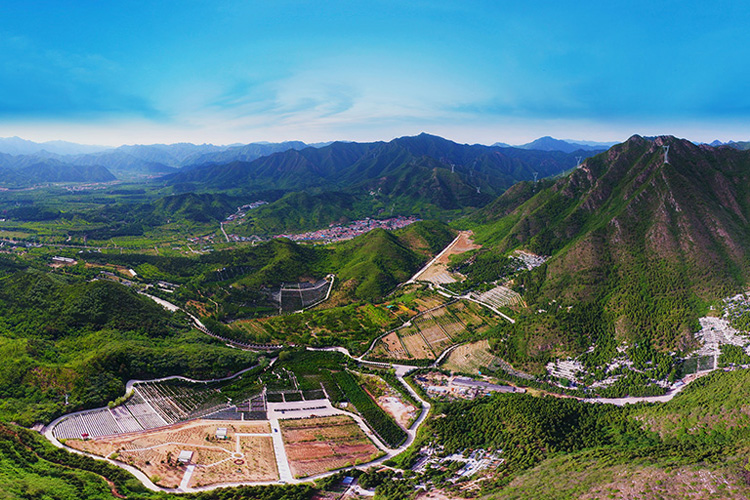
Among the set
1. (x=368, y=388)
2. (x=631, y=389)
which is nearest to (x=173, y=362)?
(x=368, y=388)

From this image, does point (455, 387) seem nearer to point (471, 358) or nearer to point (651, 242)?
point (471, 358)

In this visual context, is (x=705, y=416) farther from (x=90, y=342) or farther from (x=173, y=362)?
(x=90, y=342)

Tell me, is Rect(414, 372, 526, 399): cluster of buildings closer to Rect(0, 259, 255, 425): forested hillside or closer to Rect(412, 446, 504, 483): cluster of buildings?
Rect(412, 446, 504, 483): cluster of buildings

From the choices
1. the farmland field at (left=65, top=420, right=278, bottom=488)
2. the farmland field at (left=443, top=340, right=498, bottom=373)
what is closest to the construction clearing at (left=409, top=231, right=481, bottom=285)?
the farmland field at (left=443, top=340, right=498, bottom=373)

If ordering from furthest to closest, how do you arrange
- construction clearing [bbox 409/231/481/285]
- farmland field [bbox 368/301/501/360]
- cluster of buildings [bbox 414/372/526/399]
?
1. construction clearing [bbox 409/231/481/285]
2. farmland field [bbox 368/301/501/360]
3. cluster of buildings [bbox 414/372/526/399]

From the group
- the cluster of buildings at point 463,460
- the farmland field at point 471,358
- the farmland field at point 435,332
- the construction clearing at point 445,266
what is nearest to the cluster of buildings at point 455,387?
the farmland field at point 471,358

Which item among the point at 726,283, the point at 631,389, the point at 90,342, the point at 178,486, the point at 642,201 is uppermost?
the point at 642,201
